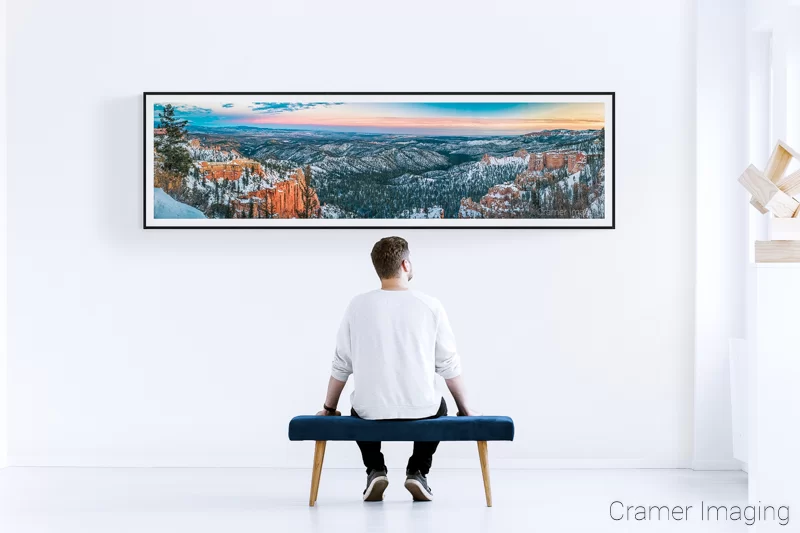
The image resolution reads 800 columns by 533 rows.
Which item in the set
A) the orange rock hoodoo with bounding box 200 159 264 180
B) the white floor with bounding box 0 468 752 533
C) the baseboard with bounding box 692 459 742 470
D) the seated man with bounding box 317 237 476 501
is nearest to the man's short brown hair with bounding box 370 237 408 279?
the seated man with bounding box 317 237 476 501

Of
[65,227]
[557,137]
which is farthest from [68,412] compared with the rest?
[557,137]

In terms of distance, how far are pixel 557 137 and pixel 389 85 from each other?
865mm

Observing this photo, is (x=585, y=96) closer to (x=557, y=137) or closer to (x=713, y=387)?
(x=557, y=137)

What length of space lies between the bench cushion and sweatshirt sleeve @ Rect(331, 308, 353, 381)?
22cm

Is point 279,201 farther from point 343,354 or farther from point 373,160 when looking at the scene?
point 343,354

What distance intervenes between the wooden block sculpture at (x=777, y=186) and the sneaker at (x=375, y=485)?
5.82 feet

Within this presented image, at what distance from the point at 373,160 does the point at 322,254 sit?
0.53 metres

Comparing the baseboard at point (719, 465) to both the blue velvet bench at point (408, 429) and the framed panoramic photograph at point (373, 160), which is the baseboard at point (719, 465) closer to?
the framed panoramic photograph at point (373, 160)

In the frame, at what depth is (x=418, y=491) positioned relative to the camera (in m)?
3.38

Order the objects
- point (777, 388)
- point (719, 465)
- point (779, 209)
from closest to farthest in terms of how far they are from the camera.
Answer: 1. point (777, 388)
2. point (779, 209)
3. point (719, 465)

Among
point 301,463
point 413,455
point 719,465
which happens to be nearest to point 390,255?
point 413,455

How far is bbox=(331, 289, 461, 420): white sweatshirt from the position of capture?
3.17 meters

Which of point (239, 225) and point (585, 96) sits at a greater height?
point (585, 96)

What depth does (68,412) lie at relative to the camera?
162 inches
